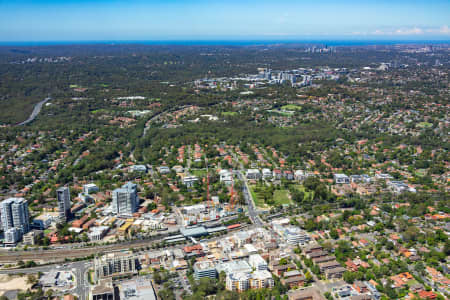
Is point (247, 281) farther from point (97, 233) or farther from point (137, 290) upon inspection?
point (97, 233)

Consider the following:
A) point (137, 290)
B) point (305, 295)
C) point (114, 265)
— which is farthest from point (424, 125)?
point (137, 290)

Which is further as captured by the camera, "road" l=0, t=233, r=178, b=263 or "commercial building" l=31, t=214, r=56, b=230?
"commercial building" l=31, t=214, r=56, b=230

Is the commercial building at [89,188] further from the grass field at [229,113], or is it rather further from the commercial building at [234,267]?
the grass field at [229,113]

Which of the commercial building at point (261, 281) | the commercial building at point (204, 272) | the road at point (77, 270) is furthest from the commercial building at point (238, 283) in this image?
the road at point (77, 270)

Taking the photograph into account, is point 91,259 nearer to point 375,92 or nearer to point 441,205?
point 441,205

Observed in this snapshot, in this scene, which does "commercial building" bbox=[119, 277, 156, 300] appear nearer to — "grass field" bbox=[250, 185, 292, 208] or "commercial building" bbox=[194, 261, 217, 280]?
"commercial building" bbox=[194, 261, 217, 280]

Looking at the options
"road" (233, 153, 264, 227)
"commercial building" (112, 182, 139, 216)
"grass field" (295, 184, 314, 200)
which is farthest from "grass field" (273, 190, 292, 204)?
"commercial building" (112, 182, 139, 216)
